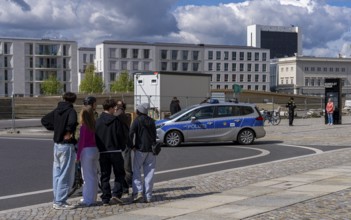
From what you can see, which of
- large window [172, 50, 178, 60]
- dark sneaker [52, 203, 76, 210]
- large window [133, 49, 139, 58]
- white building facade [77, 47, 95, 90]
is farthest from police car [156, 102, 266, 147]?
white building facade [77, 47, 95, 90]

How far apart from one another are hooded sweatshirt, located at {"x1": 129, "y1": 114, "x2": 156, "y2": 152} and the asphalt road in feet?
6.34

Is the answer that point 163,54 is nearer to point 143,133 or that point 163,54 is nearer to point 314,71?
point 314,71

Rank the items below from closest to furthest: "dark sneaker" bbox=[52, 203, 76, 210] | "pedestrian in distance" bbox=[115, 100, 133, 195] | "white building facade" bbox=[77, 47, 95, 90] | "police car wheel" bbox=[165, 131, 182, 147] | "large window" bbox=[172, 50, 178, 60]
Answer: "dark sneaker" bbox=[52, 203, 76, 210] → "pedestrian in distance" bbox=[115, 100, 133, 195] → "police car wheel" bbox=[165, 131, 182, 147] → "large window" bbox=[172, 50, 178, 60] → "white building facade" bbox=[77, 47, 95, 90]

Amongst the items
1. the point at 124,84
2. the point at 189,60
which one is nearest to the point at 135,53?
the point at 189,60

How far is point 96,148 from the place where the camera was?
9.64 metres

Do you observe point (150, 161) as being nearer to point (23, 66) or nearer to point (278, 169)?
point (278, 169)

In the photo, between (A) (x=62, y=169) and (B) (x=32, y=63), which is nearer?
(A) (x=62, y=169)

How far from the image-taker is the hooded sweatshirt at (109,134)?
381 inches

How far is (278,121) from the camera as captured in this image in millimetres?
38000

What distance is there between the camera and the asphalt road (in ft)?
38.1

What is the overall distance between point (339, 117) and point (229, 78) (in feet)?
355

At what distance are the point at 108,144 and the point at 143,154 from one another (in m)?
0.73

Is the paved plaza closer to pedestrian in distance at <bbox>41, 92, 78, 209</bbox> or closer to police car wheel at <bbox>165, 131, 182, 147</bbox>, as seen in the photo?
pedestrian in distance at <bbox>41, 92, 78, 209</bbox>

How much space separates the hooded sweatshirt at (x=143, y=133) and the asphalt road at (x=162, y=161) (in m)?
1.93
